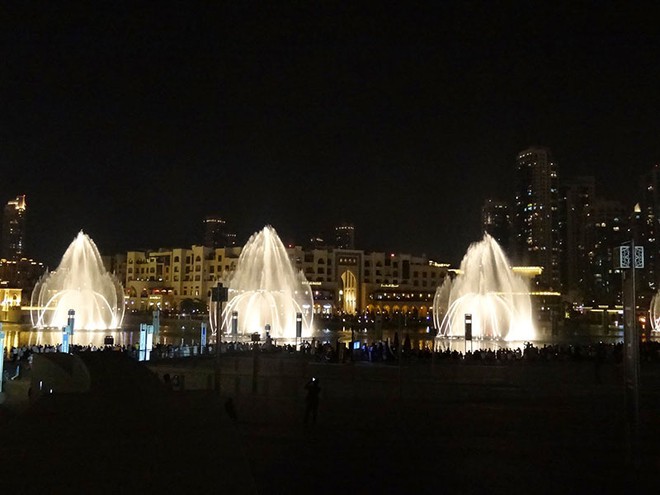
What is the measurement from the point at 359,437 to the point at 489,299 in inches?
2089

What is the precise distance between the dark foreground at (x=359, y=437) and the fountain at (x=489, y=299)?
40.8 m

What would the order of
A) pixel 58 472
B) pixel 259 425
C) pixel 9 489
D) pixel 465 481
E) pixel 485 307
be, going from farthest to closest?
1. pixel 485 307
2. pixel 259 425
3. pixel 465 481
4. pixel 58 472
5. pixel 9 489

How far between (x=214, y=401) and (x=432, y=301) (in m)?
133

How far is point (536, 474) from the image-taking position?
454 inches

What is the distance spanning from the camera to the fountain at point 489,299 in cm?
6488

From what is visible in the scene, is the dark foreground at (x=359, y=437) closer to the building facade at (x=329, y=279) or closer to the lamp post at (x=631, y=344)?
the lamp post at (x=631, y=344)

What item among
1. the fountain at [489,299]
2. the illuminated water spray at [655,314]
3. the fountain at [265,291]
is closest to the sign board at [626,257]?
the fountain at [489,299]

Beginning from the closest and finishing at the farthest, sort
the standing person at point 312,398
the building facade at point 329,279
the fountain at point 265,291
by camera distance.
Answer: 1. the standing person at point 312,398
2. the fountain at point 265,291
3. the building facade at point 329,279

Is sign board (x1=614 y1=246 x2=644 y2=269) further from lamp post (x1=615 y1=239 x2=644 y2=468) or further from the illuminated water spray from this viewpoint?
the illuminated water spray

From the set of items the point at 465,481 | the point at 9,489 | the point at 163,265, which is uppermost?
the point at 163,265

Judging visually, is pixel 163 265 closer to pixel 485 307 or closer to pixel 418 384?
pixel 485 307

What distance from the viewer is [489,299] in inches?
2594

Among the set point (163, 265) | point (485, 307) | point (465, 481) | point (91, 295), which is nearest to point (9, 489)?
point (465, 481)

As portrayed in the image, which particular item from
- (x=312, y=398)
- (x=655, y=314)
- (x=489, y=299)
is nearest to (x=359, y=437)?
(x=312, y=398)
